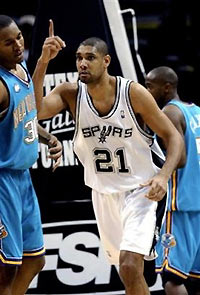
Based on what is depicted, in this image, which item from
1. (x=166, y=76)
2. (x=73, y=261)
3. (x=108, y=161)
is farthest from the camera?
(x=73, y=261)

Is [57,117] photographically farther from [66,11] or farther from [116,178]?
[116,178]

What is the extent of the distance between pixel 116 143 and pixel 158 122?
324mm

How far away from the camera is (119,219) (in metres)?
→ 5.90

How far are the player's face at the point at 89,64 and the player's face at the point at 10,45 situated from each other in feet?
1.78

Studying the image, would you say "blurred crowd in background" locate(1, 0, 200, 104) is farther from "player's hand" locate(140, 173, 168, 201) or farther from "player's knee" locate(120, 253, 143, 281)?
"player's knee" locate(120, 253, 143, 281)

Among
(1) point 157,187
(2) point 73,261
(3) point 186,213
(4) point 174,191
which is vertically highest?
(1) point 157,187

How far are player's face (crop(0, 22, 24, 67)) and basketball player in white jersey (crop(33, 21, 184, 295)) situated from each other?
32 cm

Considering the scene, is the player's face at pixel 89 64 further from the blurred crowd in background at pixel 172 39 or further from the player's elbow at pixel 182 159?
the blurred crowd in background at pixel 172 39

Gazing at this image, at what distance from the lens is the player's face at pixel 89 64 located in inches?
224

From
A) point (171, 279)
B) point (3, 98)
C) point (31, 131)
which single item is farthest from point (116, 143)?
point (171, 279)

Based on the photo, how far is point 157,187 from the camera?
5.41 metres

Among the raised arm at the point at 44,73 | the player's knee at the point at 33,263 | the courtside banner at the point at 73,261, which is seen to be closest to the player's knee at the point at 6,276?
the player's knee at the point at 33,263

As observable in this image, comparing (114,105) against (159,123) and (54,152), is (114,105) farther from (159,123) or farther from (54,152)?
(54,152)

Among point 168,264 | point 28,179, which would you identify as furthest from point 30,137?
point 168,264
